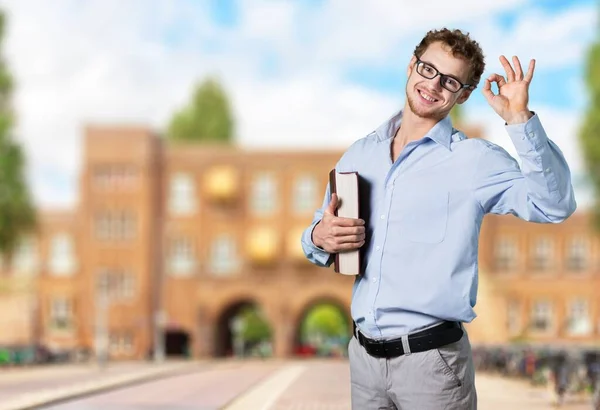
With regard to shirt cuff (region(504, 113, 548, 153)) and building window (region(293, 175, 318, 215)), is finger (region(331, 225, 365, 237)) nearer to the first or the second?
shirt cuff (region(504, 113, 548, 153))

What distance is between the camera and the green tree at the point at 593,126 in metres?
42.3

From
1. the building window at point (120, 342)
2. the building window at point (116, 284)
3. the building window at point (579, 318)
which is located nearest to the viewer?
the building window at point (120, 342)

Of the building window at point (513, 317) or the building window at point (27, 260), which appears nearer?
the building window at point (27, 260)

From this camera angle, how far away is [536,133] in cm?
382

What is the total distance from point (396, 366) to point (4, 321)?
65540 mm

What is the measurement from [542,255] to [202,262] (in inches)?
792

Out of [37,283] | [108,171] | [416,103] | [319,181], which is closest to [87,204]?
[108,171]

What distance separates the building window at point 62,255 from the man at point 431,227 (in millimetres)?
63136

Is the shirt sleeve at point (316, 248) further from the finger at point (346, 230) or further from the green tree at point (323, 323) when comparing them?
the green tree at point (323, 323)

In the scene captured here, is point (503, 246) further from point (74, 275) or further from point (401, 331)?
point (401, 331)

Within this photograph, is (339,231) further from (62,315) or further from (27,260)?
(27,260)

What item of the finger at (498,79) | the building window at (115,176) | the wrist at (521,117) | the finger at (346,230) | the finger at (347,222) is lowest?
the finger at (346,230)

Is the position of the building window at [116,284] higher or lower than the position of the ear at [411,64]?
lower

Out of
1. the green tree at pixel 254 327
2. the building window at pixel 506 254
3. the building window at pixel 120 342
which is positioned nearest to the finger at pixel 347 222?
the building window at pixel 120 342
